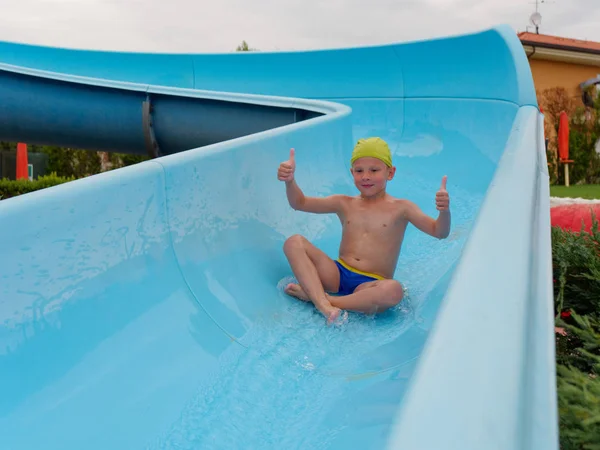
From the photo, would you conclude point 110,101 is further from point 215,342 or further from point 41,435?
point 41,435

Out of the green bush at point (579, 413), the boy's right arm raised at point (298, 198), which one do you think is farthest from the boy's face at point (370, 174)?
the green bush at point (579, 413)

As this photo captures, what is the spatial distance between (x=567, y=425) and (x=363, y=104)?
5595mm

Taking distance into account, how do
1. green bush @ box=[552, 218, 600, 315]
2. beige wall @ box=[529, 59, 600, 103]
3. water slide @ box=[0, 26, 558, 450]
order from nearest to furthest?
water slide @ box=[0, 26, 558, 450] → green bush @ box=[552, 218, 600, 315] → beige wall @ box=[529, 59, 600, 103]

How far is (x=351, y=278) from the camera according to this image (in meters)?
2.63

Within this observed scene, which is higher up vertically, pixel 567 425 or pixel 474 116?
pixel 474 116

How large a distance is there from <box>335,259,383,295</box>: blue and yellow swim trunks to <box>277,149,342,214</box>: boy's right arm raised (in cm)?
30

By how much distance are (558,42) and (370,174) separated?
53.0 feet

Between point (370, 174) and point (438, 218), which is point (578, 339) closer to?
point (438, 218)

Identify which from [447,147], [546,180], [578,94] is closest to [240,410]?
[546,180]

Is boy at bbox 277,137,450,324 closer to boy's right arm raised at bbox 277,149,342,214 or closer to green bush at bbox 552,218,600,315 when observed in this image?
boy's right arm raised at bbox 277,149,342,214

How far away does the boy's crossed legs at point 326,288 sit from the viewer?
2393 mm

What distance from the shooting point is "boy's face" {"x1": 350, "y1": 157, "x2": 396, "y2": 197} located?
2.68 meters

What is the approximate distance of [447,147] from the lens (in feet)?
17.7

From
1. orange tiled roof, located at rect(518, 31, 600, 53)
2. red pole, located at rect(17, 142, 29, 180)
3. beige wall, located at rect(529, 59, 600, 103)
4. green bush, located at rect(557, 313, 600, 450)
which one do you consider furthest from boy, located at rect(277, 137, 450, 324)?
beige wall, located at rect(529, 59, 600, 103)
